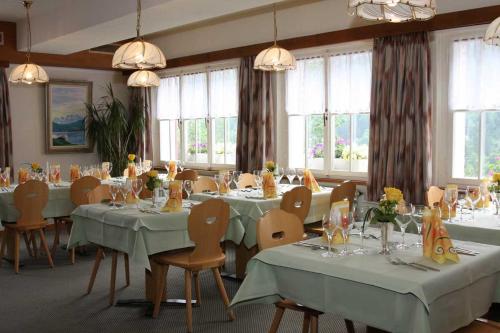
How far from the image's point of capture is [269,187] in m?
5.82

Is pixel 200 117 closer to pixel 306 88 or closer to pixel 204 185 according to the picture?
pixel 306 88

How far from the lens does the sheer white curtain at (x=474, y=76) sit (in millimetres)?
5910

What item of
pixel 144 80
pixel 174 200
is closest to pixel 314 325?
pixel 174 200

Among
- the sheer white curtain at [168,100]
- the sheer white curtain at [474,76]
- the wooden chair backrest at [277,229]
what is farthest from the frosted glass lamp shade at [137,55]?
the sheer white curtain at [168,100]

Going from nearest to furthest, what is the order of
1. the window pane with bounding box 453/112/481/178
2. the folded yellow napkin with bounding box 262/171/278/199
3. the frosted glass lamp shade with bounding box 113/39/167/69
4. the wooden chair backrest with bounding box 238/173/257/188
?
the frosted glass lamp shade with bounding box 113/39/167/69 < the folded yellow napkin with bounding box 262/171/278/199 < the window pane with bounding box 453/112/481/178 < the wooden chair backrest with bounding box 238/173/257/188

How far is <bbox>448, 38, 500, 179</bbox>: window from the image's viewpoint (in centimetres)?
595

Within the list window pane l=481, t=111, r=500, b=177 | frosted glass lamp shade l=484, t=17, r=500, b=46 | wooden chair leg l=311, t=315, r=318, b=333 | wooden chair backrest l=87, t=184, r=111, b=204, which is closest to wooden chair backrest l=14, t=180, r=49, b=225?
wooden chair backrest l=87, t=184, r=111, b=204

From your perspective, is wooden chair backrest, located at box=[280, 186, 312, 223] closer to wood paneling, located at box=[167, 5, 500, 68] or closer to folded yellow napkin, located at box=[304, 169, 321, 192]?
folded yellow napkin, located at box=[304, 169, 321, 192]

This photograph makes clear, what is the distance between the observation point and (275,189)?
19.2 feet

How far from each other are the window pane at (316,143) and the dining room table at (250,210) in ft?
5.06

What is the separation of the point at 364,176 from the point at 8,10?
5.59 m

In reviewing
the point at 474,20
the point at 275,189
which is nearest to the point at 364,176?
the point at 275,189

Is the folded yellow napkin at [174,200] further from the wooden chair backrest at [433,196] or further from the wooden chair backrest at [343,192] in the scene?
the wooden chair backrest at [433,196]

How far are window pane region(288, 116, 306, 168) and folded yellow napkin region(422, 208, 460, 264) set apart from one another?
15.9ft
